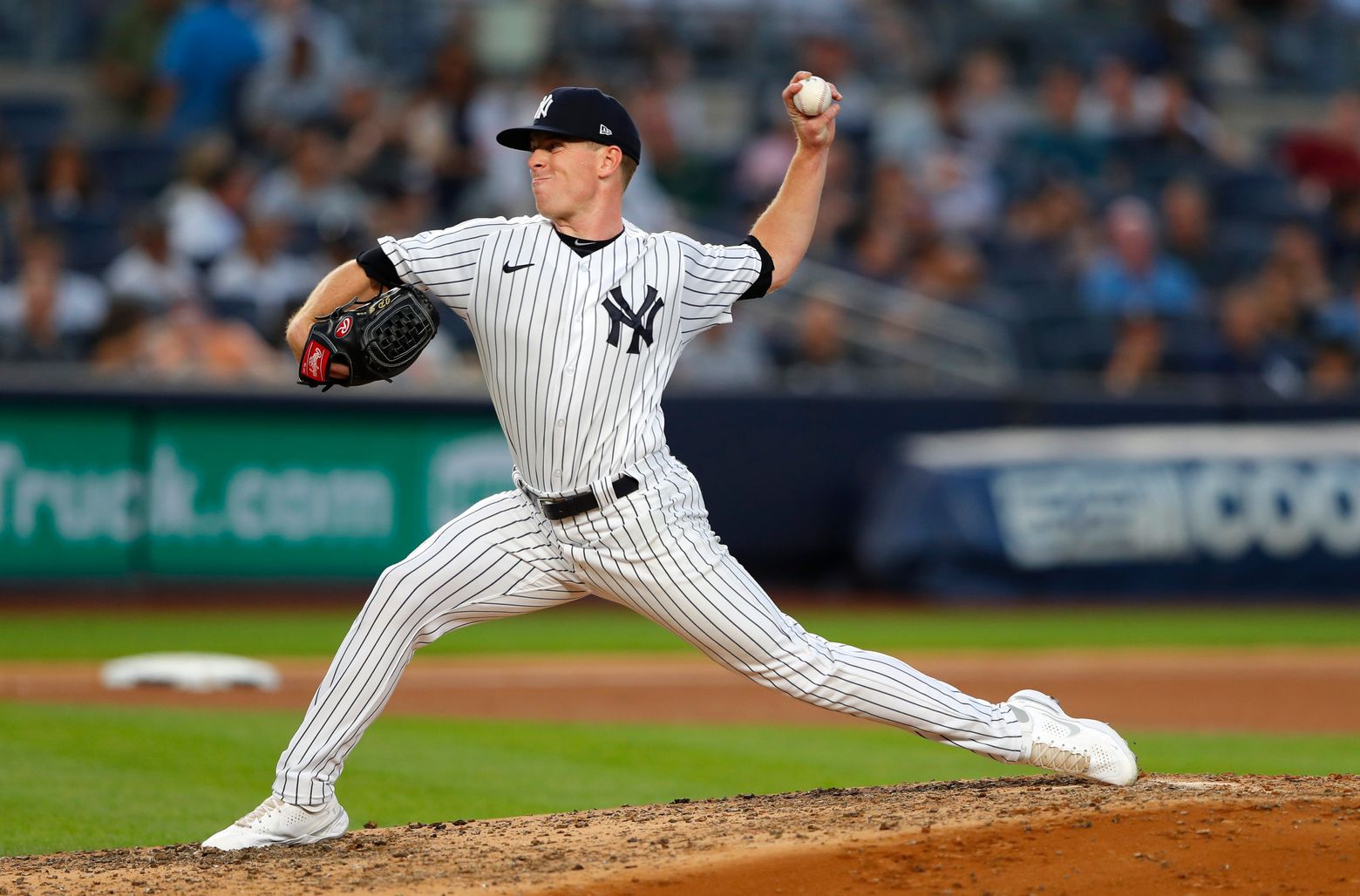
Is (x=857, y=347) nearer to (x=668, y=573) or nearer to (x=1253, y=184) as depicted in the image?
(x=1253, y=184)

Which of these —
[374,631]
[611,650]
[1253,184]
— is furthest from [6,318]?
[1253,184]

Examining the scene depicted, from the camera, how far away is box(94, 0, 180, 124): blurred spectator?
13602 millimetres

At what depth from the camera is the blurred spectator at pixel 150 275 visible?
11391mm

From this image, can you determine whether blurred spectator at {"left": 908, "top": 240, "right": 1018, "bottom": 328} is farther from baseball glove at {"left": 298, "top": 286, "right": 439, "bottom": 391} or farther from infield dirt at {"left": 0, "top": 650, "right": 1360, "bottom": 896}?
baseball glove at {"left": 298, "top": 286, "right": 439, "bottom": 391}

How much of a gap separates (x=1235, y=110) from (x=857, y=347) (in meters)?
7.43

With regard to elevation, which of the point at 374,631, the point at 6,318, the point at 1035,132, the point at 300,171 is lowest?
the point at 374,631

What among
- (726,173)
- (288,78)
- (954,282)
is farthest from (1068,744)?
(726,173)

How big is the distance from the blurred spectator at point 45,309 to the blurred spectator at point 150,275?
283mm

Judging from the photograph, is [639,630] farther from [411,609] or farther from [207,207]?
[411,609]

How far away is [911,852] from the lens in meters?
4.13

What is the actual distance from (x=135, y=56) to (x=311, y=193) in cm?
225

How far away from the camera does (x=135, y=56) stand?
45.2 feet

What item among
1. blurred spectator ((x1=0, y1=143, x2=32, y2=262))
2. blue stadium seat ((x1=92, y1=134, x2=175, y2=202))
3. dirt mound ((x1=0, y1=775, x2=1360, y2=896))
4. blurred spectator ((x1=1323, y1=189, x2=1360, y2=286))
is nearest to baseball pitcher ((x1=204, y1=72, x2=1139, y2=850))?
dirt mound ((x1=0, y1=775, x2=1360, y2=896))

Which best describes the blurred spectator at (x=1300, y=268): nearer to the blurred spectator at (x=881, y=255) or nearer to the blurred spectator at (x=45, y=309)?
the blurred spectator at (x=881, y=255)
